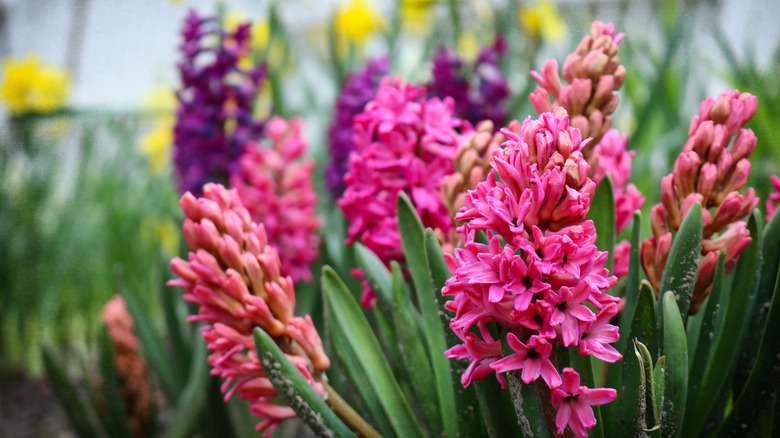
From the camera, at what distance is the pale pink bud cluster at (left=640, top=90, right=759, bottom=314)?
0.36 meters

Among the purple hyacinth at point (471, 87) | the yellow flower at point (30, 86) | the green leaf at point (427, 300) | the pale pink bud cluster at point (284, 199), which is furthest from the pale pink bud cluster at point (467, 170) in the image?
the yellow flower at point (30, 86)

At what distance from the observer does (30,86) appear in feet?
8.50

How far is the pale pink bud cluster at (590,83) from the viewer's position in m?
Answer: 0.37

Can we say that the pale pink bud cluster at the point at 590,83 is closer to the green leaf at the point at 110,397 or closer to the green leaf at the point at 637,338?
the green leaf at the point at 637,338

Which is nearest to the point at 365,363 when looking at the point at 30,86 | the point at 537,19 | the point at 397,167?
the point at 397,167

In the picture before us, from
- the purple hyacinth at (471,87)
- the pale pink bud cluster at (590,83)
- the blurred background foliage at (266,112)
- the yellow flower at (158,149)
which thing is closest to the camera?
the pale pink bud cluster at (590,83)

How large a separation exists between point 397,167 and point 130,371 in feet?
2.28

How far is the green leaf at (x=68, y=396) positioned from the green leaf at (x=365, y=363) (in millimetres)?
556

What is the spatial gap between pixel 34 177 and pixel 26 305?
1.25 ft

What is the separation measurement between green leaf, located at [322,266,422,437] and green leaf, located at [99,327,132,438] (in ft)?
1.71

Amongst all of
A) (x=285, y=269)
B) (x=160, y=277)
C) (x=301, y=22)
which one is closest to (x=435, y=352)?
(x=285, y=269)

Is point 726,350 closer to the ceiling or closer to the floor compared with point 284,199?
closer to the floor

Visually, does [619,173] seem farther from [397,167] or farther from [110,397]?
[110,397]

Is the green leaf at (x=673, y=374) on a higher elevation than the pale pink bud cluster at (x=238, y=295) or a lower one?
lower
